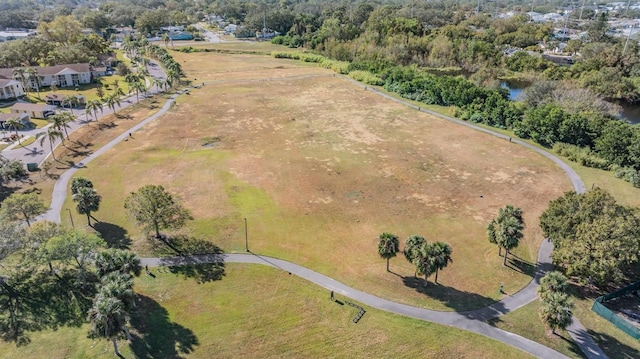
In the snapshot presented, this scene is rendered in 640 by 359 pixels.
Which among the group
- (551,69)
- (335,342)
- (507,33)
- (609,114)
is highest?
(507,33)

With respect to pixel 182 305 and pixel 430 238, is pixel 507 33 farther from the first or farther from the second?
pixel 182 305

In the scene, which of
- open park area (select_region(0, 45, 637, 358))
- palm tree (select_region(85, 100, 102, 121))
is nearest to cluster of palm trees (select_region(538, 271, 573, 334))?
open park area (select_region(0, 45, 637, 358))

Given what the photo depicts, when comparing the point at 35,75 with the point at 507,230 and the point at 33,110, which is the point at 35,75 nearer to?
the point at 33,110

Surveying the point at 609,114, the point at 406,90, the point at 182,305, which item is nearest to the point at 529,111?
the point at 609,114

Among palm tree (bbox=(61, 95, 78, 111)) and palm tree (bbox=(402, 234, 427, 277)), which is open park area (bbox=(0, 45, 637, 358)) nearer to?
palm tree (bbox=(402, 234, 427, 277))

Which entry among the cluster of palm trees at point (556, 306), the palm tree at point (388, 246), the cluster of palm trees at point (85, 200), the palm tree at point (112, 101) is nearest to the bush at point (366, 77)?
the palm tree at point (112, 101)

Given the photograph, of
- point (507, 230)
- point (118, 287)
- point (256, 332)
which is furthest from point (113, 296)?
point (507, 230)
